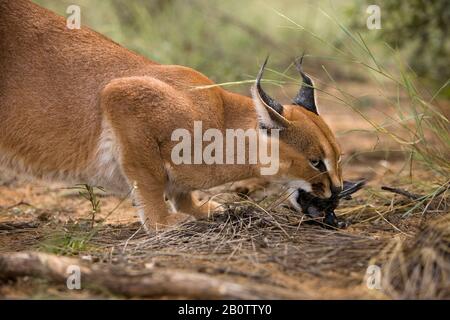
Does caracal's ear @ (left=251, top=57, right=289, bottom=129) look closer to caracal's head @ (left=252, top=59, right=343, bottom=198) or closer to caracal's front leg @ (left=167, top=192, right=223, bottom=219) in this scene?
caracal's head @ (left=252, top=59, right=343, bottom=198)

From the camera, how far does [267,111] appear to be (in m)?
5.69

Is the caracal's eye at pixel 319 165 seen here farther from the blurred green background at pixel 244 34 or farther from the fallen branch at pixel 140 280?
the blurred green background at pixel 244 34

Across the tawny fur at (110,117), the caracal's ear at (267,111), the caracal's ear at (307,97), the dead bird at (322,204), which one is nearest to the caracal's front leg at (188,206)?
the tawny fur at (110,117)

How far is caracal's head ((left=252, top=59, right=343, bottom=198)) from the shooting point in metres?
5.72

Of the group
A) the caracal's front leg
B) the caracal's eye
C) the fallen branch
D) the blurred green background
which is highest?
the blurred green background

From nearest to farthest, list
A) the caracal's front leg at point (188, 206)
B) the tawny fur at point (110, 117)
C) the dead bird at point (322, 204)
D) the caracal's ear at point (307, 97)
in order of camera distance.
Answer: the dead bird at point (322, 204), the tawny fur at point (110, 117), the caracal's ear at point (307, 97), the caracal's front leg at point (188, 206)

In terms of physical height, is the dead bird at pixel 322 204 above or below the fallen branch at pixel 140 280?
above

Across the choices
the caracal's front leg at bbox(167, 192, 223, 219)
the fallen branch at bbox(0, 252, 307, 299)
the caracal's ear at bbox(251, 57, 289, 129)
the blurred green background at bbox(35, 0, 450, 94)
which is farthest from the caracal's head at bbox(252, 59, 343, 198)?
the blurred green background at bbox(35, 0, 450, 94)

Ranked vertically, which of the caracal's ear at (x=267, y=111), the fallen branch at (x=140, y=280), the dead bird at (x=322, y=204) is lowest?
the fallen branch at (x=140, y=280)

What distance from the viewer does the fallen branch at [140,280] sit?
4.09 m

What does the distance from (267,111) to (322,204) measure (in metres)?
0.90
